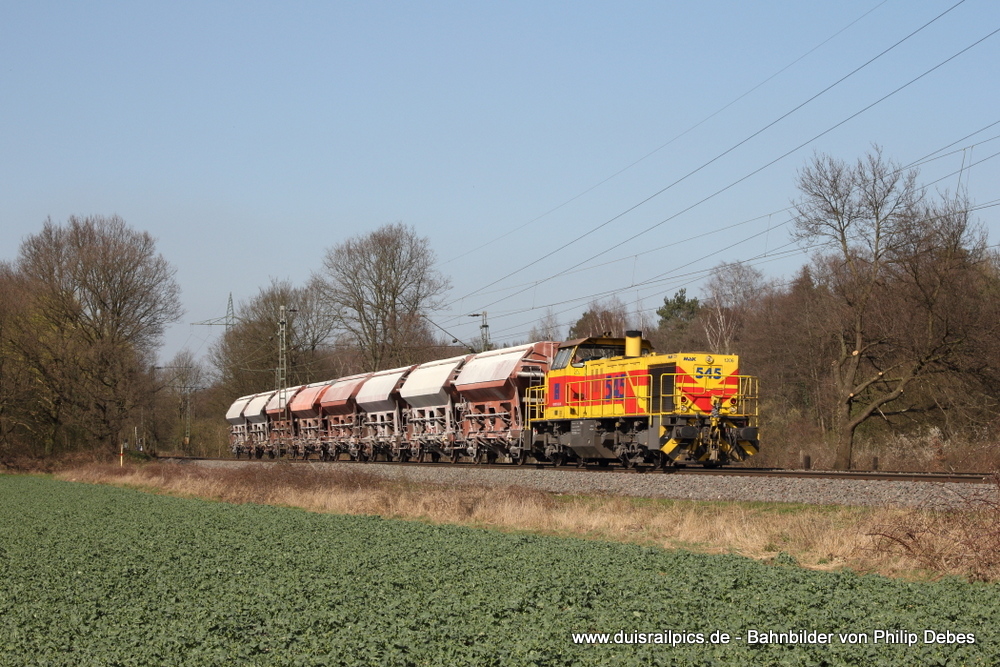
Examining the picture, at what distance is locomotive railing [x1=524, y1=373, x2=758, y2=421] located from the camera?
21672 mm

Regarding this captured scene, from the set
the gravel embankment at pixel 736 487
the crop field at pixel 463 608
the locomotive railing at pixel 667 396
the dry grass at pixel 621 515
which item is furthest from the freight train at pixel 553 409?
the crop field at pixel 463 608

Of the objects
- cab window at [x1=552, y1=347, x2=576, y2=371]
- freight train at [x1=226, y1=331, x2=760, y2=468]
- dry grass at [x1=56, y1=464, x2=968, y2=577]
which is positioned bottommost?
dry grass at [x1=56, y1=464, x2=968, y2=577]

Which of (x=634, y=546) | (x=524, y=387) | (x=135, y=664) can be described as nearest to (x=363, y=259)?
(x=524, y=387)

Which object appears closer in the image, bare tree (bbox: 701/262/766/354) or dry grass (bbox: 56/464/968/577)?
dry grass (bbox: 56/464/968/577)

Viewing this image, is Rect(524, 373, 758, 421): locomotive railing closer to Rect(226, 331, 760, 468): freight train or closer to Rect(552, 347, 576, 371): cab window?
Rect(226, 331, 760, 468): freight train

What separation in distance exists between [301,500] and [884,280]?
20225 millimetres

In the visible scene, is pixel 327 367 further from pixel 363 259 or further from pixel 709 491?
pixel 709 491

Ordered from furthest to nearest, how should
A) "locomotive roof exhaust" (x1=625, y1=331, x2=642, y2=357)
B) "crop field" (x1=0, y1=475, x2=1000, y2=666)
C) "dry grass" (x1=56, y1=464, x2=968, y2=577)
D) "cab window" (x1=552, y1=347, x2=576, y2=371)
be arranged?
"cab window" (x1=552, y1=347, x2=576, y2=371) < "locomotive roof exhaust" (x1=625, y1=331, x2=642, y2=357) < "dry grass" (x1=56, y1=464, x2=968, y2=577) < "crop field" (x1=0, y1=475, x2=1000, y2=666)

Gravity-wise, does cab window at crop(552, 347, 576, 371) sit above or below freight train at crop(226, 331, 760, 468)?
above

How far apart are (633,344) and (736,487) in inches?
281

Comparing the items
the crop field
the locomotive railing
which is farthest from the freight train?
the crop field

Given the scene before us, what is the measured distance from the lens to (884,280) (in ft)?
99.2

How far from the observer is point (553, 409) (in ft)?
83.9

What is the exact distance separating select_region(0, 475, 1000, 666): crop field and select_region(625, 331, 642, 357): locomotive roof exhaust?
35.8ft
